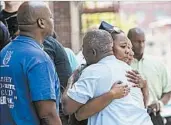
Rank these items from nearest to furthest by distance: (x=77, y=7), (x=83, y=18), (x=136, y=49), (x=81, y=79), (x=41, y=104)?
(x=41, y=104), (x=81, y=79), (x=136, y=49), (x=77, y=7), (x=83, y=18)

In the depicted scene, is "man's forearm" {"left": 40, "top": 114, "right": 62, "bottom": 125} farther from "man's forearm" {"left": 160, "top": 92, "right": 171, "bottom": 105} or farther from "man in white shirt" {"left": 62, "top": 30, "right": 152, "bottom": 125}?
"man's forearm" {"left": 160, "top": 92, "right": 171, "bottom": 105}

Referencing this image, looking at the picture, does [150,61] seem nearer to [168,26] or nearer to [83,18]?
[83,18]

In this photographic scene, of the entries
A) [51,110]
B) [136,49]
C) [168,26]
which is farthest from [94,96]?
[168,26]

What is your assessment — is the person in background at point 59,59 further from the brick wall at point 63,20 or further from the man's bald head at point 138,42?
the brick wall at point 63,20

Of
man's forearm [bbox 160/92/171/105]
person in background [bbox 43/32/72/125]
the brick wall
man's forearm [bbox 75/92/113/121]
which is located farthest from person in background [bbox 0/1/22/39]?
the brick wall

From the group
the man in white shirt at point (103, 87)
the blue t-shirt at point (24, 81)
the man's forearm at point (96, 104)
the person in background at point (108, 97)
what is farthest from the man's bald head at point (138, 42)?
the blue t-shirt at point (24, 81)

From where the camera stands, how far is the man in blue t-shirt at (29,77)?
9.37 ft

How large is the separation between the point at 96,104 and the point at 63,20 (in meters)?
6.42

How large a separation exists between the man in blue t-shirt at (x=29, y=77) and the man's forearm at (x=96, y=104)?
0.20m

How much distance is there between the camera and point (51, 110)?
2.88 m

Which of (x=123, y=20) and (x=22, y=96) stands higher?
(x=22, y=96)

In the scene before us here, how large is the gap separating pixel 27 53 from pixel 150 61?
7.74 feet

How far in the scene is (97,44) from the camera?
10.2ft

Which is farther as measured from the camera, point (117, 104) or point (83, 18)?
point (83, 18)
